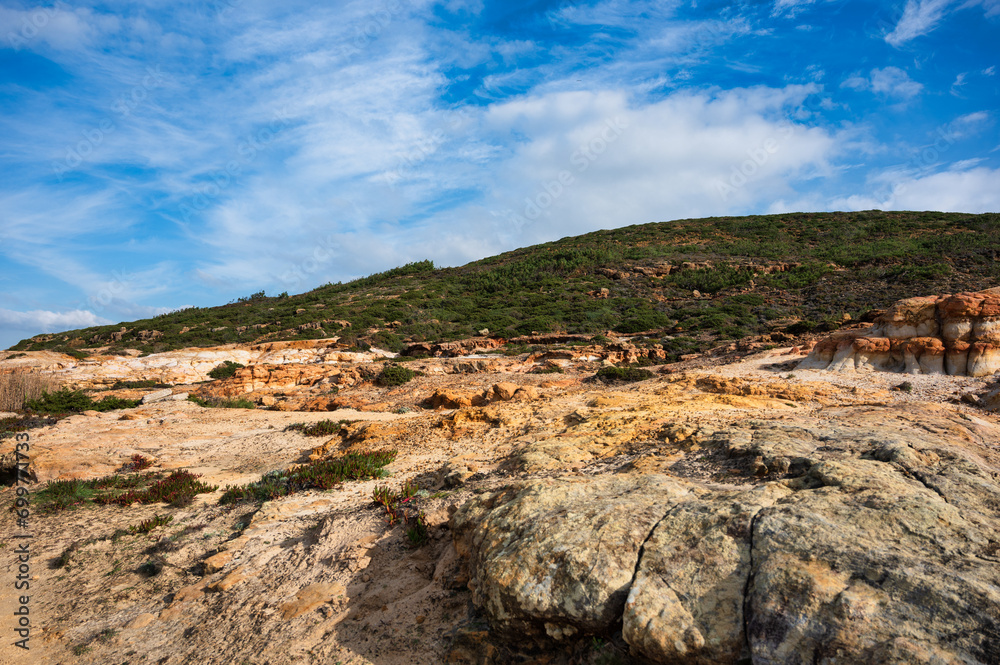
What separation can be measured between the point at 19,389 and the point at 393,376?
1175cm

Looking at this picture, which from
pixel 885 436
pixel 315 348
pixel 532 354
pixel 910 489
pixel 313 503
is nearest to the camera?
pixel 910 489

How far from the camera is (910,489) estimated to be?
398 cm

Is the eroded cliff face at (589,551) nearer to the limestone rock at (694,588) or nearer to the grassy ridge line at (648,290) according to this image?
the limestone rock at (694,588)

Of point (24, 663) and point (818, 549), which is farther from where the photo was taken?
point (24, 663)

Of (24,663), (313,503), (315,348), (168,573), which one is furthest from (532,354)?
(24,663)

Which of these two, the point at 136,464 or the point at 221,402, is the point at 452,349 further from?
the point at 136,464

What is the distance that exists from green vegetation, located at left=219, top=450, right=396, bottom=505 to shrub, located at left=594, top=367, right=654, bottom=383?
8.92 metres

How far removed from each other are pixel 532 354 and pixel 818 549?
16.4m

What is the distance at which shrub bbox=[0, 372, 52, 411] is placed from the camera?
14727 mm

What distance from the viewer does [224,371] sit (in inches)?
754

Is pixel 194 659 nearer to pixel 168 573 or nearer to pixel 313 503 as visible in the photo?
pixel 168 573

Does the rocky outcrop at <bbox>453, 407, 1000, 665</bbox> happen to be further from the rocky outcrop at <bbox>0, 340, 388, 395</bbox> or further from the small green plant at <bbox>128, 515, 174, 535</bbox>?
the rocky outcrop at <bbox>0, 340, 388, 395</bbox>

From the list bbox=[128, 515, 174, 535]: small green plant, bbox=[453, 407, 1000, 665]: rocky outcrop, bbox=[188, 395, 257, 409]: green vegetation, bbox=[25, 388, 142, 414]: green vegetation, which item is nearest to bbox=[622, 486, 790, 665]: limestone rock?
bbox=[453, 407, 1000, 665]: rocky outcrop

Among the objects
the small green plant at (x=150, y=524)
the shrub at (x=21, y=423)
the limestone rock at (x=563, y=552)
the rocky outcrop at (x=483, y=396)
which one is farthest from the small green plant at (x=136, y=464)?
the limestone rock at (x=563, y=552)
